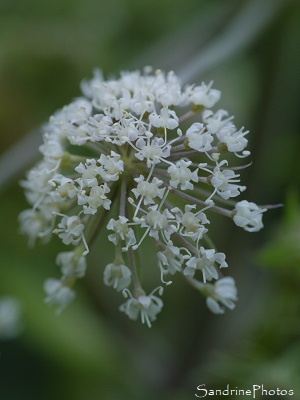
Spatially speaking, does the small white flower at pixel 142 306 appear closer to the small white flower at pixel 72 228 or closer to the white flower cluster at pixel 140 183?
the white flower cluster at pixel 140 183

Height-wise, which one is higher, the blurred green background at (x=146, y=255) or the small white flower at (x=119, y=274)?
the blurred green background at (x=146, y=255)

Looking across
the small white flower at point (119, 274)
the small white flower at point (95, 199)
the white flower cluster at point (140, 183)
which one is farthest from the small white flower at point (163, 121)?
the small white flower at point (119, 274)

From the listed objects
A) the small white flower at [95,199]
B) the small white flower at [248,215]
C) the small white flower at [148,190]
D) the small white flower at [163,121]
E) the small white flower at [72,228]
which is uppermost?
the small white flower at [163,121]

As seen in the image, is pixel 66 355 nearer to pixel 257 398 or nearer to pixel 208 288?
pixel 257 398

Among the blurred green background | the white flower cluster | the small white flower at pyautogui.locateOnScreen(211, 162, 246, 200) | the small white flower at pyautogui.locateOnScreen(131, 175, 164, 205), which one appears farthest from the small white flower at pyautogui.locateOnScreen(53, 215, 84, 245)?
the blurred green background

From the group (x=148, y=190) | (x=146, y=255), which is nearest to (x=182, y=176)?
(x=148, y=190)

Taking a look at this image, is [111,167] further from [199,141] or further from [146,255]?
[146,255]

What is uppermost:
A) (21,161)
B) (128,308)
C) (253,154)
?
(253,154)

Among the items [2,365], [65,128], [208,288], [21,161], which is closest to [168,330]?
[2,365]
